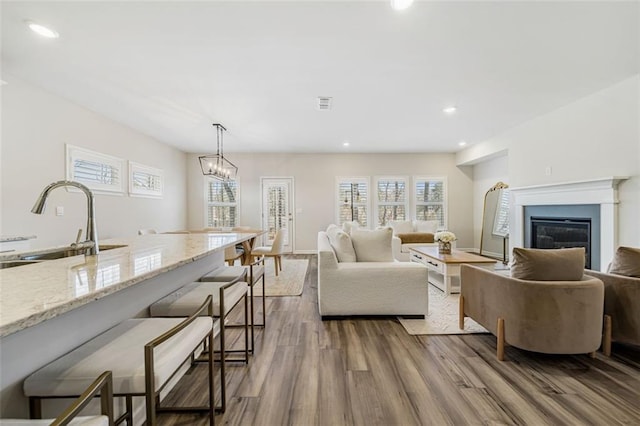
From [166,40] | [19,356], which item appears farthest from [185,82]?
[19,356]

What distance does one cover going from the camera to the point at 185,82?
10.3 feet

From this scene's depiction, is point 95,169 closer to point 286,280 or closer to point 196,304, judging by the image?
point 286,280

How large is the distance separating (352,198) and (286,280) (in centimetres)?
352

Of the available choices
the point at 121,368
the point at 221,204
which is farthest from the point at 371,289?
the point at 221,204

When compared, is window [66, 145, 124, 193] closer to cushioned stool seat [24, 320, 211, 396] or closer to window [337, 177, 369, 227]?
cushioned stool seat [24, 320, 211, 396]

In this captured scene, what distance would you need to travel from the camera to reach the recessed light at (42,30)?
217 centimetres

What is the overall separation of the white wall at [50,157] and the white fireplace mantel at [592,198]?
22.5 ft

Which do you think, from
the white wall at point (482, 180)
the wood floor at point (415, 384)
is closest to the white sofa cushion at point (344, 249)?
the wood floor at point (415, 384)

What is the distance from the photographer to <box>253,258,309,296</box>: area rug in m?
3.81

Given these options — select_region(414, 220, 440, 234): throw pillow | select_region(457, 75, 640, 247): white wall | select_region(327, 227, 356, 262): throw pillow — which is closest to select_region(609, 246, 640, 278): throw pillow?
select_region(457, 75, 640, 247): white wall

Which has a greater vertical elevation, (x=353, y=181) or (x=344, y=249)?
(x=353, y=181)

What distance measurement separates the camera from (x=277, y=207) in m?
7.27

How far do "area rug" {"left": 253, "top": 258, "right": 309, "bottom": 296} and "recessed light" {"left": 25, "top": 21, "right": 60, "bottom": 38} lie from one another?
129 inches

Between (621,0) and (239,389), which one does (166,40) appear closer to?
(239,389)
